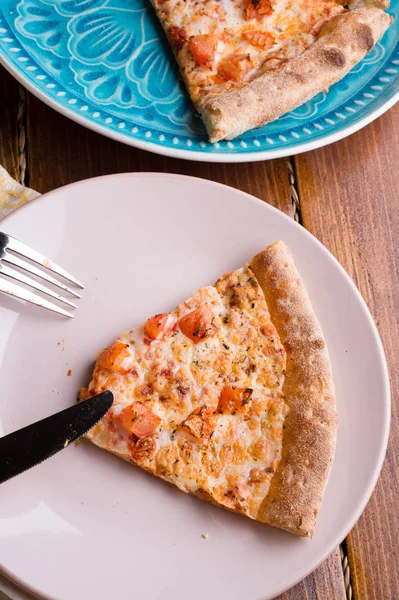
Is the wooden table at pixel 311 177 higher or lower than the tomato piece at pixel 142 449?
higher

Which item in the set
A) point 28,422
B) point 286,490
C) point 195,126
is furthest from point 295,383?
point 195,126

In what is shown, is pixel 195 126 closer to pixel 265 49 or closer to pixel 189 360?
pixel 265 49

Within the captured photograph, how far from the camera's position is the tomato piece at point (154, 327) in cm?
301

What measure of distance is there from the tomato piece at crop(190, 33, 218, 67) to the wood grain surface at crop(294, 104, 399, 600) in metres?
0.71

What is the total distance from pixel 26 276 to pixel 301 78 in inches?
67.8

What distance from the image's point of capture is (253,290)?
3168 millimetres

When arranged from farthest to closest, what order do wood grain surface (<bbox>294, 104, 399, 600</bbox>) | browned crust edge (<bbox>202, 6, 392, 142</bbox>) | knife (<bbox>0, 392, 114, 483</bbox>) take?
browned crust edge (<bbox>202, 6, 392, 142</bbox>) < wood grain surface (<bbox>294, 104, 399, 600</bbox>) < knife (<bbox>0, 392, 114, 483</bbox>)

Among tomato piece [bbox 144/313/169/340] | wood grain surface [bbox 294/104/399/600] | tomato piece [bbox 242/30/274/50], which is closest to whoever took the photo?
tomato piece [bbox 144/313/169/340]

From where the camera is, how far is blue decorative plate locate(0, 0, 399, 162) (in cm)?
341

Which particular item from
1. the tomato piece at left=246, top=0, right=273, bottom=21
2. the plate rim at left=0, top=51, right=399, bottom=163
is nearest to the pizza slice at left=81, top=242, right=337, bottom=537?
the plate rim at left=0, top=51, right=399, bottom=163

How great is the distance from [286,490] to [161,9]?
259 centimetres

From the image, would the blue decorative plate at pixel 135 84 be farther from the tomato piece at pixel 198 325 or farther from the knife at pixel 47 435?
the knife at pixel 47 435

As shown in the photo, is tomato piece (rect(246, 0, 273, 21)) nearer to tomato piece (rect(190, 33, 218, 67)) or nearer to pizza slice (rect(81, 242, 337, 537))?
tomato piece (rect(190, 33, 218, 67))

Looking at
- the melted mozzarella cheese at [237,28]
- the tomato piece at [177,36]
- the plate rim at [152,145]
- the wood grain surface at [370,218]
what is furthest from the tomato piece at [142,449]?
the tomato piece at [177,36]
